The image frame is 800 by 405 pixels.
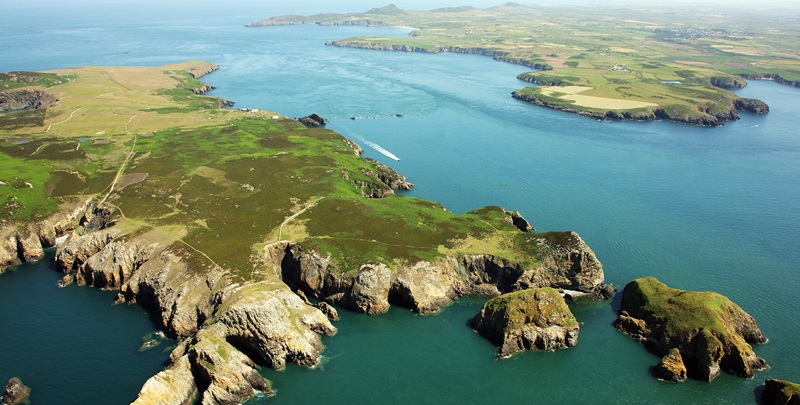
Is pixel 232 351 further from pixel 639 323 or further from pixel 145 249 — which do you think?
pixel 639 323

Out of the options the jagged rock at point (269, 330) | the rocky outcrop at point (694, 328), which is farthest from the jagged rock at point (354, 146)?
the rocky outcrop at point (694, 328)

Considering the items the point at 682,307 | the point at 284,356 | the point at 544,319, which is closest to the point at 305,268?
the point at 284,356

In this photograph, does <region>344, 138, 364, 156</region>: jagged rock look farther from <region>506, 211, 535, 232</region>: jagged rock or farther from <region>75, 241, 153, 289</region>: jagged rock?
<region>75, 241, 153, 289</region>: jagged rock

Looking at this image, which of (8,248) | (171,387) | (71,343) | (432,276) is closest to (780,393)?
(432,276)

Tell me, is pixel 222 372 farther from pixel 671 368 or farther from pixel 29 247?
pixel 671 368

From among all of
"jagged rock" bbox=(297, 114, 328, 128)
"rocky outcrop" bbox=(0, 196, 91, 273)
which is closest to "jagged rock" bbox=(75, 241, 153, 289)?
"rocky outcrop" bbox=(0, 196, 91, 273)

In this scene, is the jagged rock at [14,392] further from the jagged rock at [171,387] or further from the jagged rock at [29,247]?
the jagged rock at [29,247]
